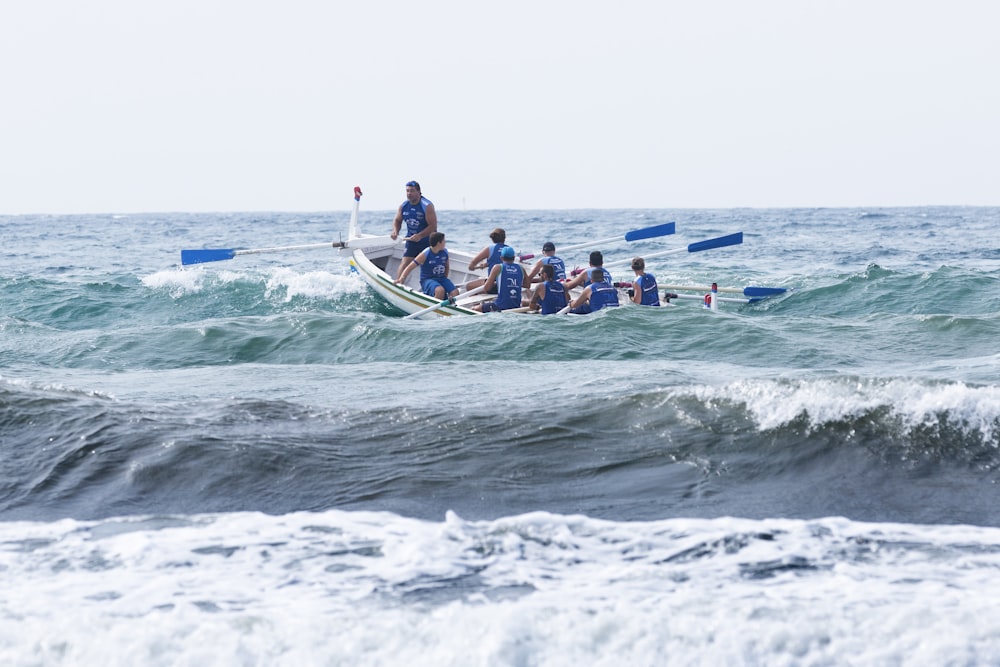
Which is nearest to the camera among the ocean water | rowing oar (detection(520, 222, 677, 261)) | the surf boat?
the ocean water

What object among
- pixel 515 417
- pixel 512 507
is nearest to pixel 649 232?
pixel 515 417

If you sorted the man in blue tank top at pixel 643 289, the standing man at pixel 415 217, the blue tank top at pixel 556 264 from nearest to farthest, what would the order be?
the man in blue tank top at pixel 643 289 < the blue tank top at pixel 556 264 < the standing man at pixel 415 217

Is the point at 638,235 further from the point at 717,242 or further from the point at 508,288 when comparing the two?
the point at 508,288

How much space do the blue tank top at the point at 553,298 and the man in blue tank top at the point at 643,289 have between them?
1.05 metres

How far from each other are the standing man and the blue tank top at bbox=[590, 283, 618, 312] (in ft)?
10.5

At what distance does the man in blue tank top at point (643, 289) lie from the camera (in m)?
14.7

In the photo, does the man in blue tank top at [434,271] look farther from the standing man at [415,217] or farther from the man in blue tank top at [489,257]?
the standing man at [415,217]

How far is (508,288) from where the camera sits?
14531mm

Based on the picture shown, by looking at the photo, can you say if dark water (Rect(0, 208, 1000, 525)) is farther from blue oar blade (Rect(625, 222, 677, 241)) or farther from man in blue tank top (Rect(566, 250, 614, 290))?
blue oar blade (Rect(625, 222, 677, 241))

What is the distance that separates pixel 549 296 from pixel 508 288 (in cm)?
60

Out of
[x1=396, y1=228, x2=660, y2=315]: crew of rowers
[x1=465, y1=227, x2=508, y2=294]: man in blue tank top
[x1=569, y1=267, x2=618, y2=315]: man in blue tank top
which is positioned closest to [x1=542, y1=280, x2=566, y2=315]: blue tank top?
[x1=396, y1=228, x2=660, y2=315]: crew of rowers

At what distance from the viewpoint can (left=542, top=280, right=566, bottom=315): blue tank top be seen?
1434 centimetres

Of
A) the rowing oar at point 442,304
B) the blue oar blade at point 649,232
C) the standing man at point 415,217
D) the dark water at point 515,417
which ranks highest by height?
the standing man at point 415,217

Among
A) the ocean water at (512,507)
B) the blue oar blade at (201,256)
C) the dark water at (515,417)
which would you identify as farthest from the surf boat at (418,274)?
the ocean water at (512,507)
